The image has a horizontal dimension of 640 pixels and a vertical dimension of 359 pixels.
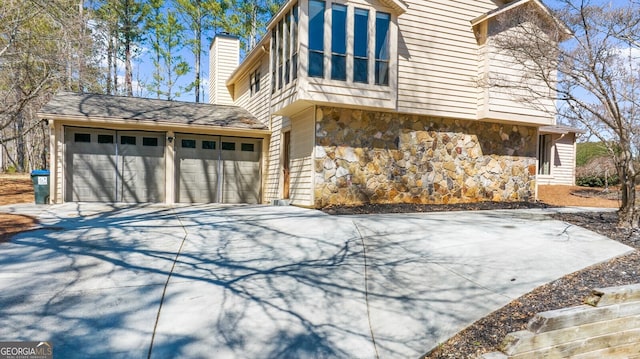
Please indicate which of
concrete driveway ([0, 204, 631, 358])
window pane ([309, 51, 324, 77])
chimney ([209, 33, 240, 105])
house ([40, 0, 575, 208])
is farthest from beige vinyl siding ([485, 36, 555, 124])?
chimney ([209, 33, 240, 105])

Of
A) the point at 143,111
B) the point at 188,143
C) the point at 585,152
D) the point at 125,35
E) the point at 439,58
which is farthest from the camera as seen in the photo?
the point at 125,35

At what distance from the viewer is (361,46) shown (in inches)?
396

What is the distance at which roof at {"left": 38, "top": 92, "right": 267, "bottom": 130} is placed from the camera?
11359 millimetres

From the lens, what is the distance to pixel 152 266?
5.24 metres

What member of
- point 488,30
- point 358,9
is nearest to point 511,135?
point 488,30

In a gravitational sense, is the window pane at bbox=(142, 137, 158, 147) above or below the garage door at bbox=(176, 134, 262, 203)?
above

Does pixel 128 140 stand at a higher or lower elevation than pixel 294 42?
lower

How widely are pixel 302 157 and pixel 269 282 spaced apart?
634 cm

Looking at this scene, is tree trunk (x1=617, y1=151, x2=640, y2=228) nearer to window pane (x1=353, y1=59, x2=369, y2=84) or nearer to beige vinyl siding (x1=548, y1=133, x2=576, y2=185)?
window pane (x1=353, y1=59, x2=369, y2=84)

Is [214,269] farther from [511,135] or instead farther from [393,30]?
[511,135]

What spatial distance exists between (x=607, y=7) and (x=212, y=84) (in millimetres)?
15700

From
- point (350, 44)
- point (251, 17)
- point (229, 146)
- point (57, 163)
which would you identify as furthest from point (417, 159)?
point (251, 17)

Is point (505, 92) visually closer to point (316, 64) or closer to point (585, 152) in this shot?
point (316, 64)

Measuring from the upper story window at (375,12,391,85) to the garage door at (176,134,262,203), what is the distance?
5.05m
